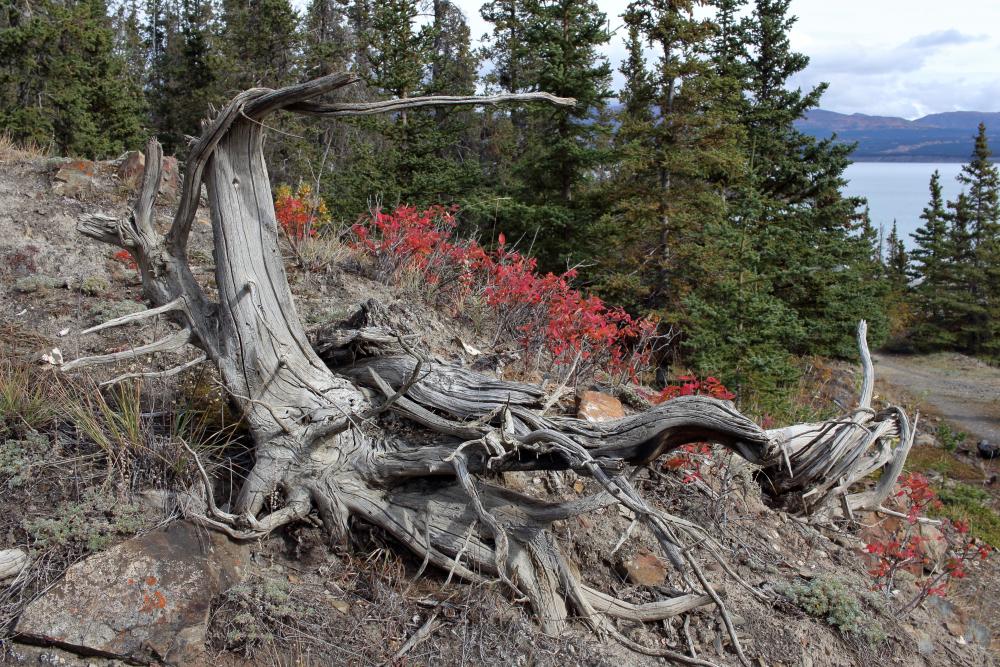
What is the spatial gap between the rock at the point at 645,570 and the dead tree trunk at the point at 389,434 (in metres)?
0.26

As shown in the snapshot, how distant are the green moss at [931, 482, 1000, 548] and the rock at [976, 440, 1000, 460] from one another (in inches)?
193

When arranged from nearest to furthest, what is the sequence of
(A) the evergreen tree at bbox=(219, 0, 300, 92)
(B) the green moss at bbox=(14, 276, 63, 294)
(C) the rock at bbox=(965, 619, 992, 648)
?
(C) the rock at bbox=(965, 619, 992, 648) → (B) the green moss at bbox=(14, 276, 63, 294) → (A) the evergreen tree at bbox=(219, 0, 300, 92)

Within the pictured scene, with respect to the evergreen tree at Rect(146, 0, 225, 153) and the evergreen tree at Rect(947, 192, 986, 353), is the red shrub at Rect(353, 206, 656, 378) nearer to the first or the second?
the evergreen tree at Rect(146, 0, 225, 153)

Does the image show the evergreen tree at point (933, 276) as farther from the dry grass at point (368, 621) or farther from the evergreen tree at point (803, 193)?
the dry grass at point (368, 621)

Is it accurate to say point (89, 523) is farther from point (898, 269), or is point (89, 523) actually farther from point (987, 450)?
point (898, 269)

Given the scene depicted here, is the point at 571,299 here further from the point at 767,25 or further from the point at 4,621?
the point at 767,25

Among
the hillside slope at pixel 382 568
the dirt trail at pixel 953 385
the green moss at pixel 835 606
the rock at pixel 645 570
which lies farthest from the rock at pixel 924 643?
the dirt trail at pixel 953 385

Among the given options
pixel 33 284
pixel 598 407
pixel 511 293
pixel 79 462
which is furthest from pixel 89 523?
pixel 511 293

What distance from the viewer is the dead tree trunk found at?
3.49 meters

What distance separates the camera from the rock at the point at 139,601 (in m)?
2.98

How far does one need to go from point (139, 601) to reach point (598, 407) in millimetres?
3086

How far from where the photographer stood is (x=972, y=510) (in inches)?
398

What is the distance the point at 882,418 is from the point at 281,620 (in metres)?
3.51

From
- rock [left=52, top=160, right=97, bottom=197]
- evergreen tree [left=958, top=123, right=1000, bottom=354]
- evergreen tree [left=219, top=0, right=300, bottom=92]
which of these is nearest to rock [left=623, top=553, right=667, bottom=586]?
rock [left=52, top=160, right=97, bottom=197]
